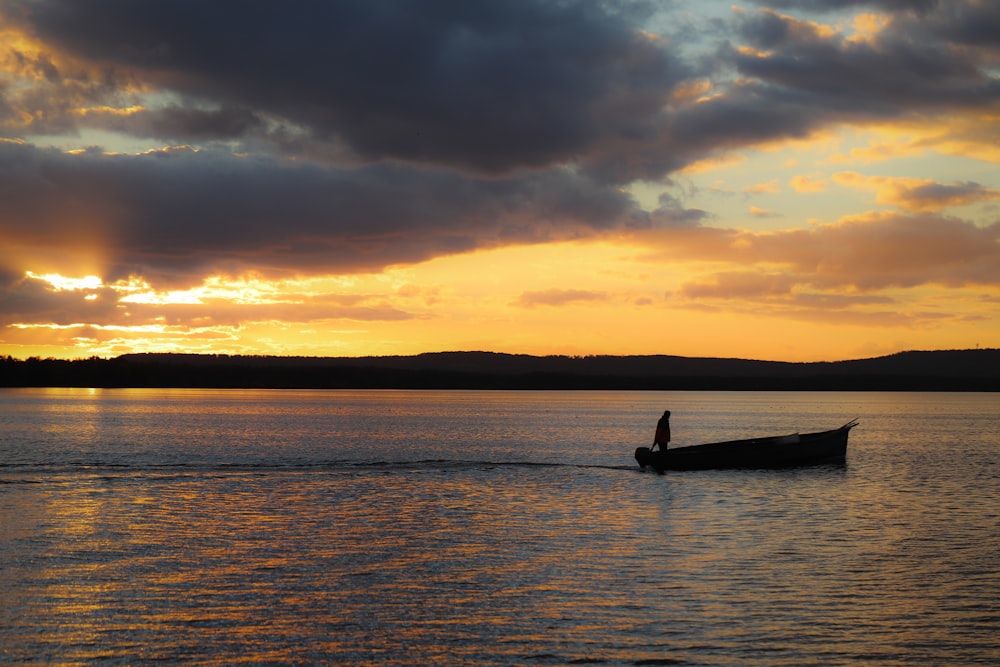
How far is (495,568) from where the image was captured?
23.8 meters

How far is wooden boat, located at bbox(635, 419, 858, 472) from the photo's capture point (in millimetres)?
51562

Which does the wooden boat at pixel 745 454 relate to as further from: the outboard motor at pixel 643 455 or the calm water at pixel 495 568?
the calm water at pixel 495 568

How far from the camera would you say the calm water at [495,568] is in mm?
16750

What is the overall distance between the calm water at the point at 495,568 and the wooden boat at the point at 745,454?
1.05 meters

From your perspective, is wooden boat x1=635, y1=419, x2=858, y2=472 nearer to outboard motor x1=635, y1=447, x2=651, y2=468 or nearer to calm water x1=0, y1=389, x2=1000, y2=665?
outboard motor x1=635, y1=447, x2=651, y2=468

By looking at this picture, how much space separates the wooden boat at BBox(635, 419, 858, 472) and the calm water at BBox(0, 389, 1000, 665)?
1047 millimetres

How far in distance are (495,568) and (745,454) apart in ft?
104

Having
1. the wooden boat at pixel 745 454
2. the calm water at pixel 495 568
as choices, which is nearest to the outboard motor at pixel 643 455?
the wooden boat at pixel 745 454

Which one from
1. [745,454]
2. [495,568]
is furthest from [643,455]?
[495,568]

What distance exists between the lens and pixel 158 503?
122 feet

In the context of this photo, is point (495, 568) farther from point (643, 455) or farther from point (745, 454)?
point (745, 454)

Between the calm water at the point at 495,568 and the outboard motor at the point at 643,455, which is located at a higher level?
the outboard motor at the point at 643,455

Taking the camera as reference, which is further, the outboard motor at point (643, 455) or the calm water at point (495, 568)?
the outboard motor at point (643, 455)

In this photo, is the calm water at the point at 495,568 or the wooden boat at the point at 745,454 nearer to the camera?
the calm water at the point at 495,568
